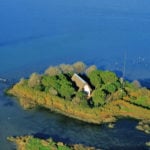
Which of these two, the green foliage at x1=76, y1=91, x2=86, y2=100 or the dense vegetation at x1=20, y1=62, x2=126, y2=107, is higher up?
the dense vegetation at x1=20, y1=62, x2=126, y2=107

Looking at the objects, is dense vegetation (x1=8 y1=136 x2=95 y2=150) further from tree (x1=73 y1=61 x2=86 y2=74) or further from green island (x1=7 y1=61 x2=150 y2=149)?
tree (x1=73 y1=61 x2=86 y2=74)

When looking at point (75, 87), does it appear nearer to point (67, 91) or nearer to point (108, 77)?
point (67, 91)

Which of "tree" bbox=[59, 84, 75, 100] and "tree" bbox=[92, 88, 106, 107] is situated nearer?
"tree" bbox=[92, 88, 106, 107]

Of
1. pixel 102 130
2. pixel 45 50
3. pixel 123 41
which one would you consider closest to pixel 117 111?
pixel 102 130

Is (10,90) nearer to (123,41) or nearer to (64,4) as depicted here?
(123,41)

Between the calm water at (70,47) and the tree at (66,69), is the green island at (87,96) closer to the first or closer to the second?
the tree at (66,69)

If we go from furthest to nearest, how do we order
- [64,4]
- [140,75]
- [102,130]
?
[64,4]
[140,75]
[102,130]

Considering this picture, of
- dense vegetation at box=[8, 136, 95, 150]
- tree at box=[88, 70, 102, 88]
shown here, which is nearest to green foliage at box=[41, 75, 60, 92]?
tree at box=[88, 70, 102, 88]

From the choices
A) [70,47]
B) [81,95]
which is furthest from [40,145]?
[70,47]
